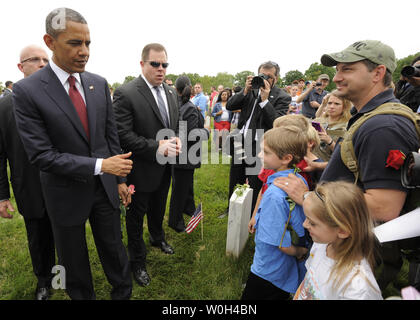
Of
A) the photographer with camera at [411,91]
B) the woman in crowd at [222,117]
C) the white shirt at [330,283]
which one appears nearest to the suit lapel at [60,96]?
the white shirt at [330,283]

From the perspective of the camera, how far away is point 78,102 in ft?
6.53

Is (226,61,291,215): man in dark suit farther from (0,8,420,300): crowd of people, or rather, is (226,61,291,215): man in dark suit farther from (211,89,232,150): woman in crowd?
(211,89,232,150): woman in crowd

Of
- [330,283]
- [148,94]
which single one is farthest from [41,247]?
[330,283]

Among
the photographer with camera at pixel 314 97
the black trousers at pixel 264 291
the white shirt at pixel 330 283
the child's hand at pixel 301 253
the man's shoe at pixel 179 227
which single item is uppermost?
the photographer with camera at pixel 314 97

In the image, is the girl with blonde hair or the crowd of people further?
the crowd of people

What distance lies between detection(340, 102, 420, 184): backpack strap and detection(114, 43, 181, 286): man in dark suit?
1.70 meters

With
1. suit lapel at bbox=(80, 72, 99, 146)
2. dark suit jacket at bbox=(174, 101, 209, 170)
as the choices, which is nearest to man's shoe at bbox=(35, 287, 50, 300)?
suit lapel at bbox=(80, 72, 99, 146)

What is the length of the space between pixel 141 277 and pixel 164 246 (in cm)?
66

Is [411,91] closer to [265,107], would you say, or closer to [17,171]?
[265,107]

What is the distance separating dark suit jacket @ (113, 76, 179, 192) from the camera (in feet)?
8.68

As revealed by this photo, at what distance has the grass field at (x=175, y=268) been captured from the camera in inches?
107

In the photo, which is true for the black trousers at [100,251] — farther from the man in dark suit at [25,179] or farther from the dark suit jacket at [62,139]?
the man in dark suit at [25,179]

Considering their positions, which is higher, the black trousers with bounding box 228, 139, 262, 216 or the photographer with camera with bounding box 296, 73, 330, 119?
the photographer with camera with bounding box 296, 73, 330, 119

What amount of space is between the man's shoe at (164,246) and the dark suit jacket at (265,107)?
7.46 ft
